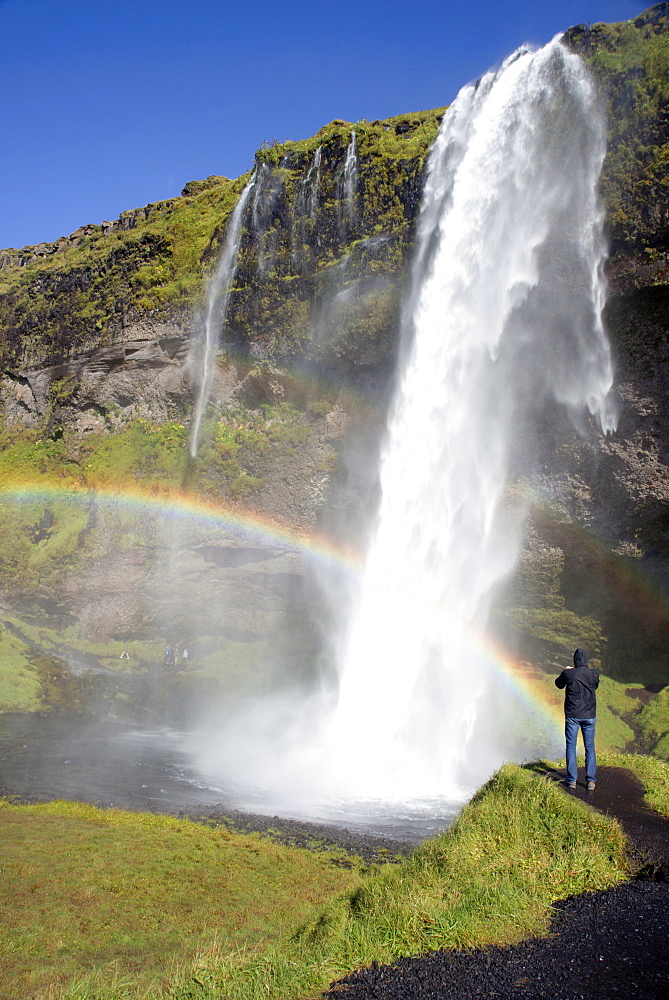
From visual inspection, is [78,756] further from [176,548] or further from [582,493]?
[582,493]

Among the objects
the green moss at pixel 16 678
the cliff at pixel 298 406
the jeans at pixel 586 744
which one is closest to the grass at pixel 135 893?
the jeans at pixel 586 744

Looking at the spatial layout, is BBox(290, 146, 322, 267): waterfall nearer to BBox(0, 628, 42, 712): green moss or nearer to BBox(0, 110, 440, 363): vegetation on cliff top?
BBox(0, 110, 440, 363): vegetation on cliff top

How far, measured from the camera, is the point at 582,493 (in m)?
18.2

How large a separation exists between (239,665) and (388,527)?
9.16 m

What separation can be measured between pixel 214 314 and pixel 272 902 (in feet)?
72.3

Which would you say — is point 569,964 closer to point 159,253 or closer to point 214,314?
point 214,314

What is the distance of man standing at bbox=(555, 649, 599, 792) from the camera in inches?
280

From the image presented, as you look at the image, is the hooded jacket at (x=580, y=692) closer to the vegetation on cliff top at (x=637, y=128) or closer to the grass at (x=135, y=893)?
the grass at (x=135, y=893)

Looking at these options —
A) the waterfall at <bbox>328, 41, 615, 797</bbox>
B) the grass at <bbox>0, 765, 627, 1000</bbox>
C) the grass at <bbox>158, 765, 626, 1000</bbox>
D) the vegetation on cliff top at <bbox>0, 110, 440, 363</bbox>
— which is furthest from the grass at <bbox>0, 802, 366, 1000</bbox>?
the vegetation on cliff top at <bbox>0, 110, 440, 363</bbox>

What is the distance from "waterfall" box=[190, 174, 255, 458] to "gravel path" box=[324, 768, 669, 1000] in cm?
2240

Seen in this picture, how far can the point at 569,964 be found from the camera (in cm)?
392

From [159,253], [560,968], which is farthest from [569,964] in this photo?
[159,253]

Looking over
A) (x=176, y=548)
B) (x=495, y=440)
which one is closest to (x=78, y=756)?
(x=176, y=548)

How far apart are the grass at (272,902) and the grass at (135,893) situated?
0.08ft
